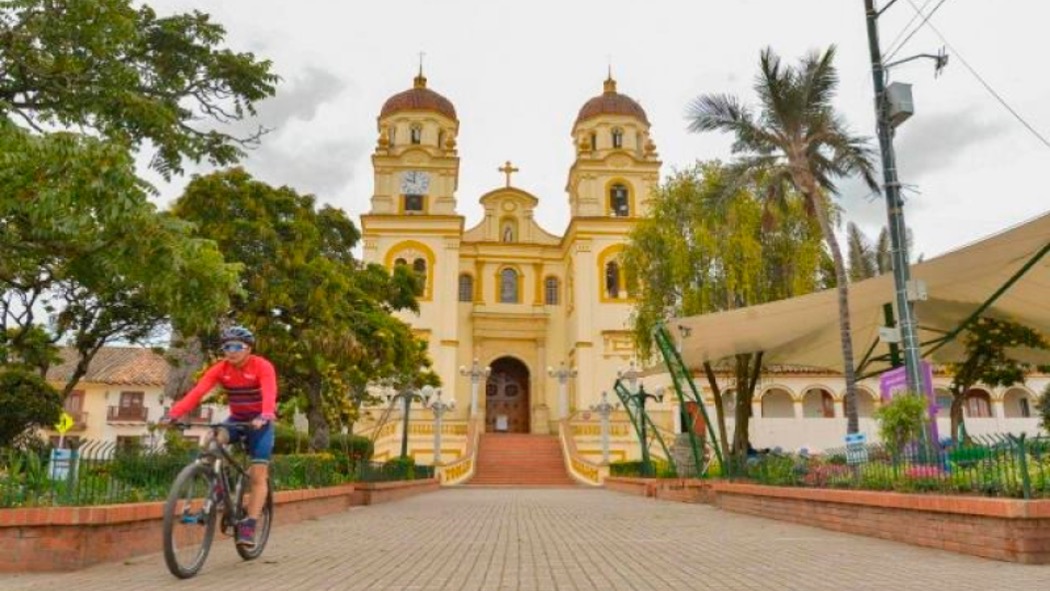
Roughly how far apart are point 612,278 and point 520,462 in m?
11.1

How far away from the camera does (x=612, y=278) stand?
38.0 m

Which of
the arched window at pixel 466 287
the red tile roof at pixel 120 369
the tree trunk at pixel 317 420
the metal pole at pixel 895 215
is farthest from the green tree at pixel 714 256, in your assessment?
the red tile roof at pixel 120 369

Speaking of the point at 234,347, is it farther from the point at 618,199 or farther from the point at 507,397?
the point at 618,199

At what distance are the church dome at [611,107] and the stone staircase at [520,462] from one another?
17.4 meters

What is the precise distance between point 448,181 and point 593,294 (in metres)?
9.30

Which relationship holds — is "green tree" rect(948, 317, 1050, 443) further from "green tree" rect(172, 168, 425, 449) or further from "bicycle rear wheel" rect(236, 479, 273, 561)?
"bicycle rear wheel" rect(236, 479, 273, 561)

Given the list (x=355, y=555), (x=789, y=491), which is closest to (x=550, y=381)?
(x=789, y=491)

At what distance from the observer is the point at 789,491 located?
9.82m

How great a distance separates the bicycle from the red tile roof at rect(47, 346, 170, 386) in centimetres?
4037

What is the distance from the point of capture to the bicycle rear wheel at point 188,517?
471 cm

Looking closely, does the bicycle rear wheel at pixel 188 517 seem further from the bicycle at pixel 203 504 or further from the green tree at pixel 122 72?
the green tree at pixel 122 72

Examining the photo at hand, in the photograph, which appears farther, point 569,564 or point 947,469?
point 947,469

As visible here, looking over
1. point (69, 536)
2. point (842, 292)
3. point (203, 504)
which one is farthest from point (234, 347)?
point (842, 292)

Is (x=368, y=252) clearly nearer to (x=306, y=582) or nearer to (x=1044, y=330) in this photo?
(x=1044, y=330)
